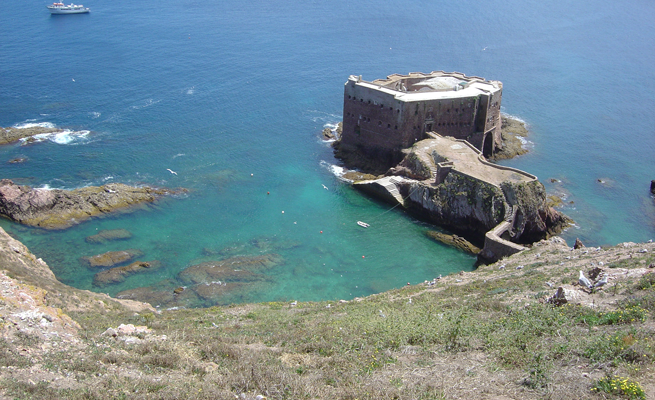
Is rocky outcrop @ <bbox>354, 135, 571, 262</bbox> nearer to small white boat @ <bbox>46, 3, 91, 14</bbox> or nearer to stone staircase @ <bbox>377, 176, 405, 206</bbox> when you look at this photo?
stone staircase @ <bbox>377, 176, 405, 206</bbox>

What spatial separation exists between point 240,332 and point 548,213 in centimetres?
3875

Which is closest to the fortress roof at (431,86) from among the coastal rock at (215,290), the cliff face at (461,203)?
the cliff face at (461,203)

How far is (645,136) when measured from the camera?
79.3m

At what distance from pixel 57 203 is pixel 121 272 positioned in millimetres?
14275

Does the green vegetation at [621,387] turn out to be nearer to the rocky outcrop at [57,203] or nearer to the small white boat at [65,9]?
the rocky outcrop at [57,203]

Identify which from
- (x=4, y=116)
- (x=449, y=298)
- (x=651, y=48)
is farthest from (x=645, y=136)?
(x=4, y=116)

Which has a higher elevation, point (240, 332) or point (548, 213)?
point (240, 332)

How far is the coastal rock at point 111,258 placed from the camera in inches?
1898

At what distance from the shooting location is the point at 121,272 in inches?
1853

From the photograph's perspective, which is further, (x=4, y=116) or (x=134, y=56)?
(x=134, y=56)

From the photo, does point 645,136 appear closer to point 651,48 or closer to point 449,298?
point 651,48

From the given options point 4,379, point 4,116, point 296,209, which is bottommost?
point 296,209

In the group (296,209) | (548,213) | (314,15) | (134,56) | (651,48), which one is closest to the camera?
(548,213)

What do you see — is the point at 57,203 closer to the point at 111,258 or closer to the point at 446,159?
the point at 111,258
